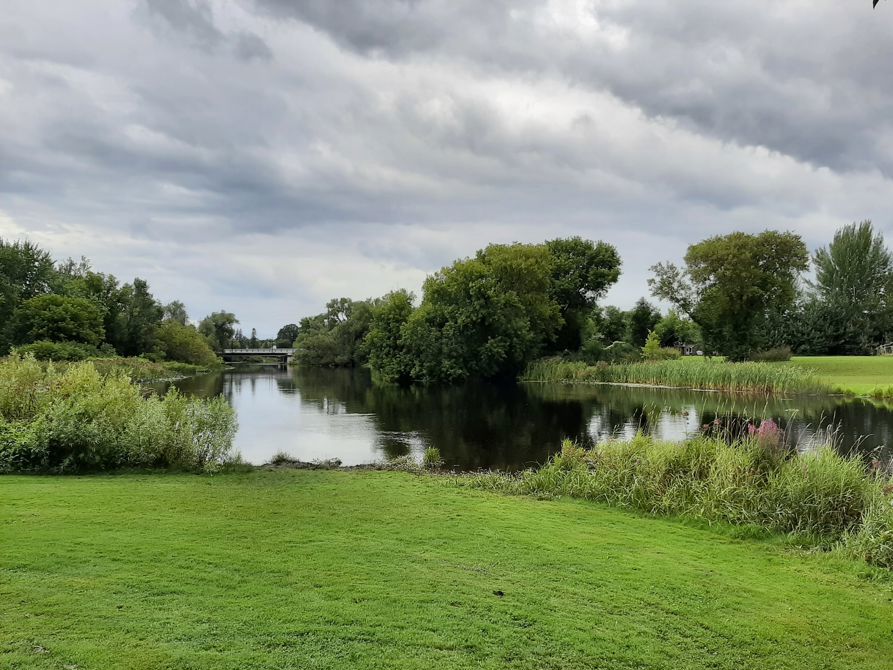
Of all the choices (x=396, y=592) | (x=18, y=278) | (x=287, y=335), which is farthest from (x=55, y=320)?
(x=287, y=335)

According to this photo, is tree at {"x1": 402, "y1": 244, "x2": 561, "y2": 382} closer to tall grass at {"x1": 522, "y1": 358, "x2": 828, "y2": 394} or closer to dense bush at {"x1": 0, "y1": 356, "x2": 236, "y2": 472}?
tall grass at {"x1": 522, "y1": 358, "x2": 828, "y2": 394}

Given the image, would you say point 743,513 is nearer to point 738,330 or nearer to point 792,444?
point 792,444

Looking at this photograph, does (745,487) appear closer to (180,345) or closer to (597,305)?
(597,305)

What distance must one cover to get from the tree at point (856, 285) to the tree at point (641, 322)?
64.1 ft

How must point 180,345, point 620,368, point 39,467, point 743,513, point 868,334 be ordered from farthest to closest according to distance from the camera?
point 180,345, point 868,334, point 620,368, point 39,467, point 743,513

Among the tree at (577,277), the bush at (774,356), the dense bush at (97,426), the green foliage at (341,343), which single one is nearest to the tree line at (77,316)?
the green foliage at (341,343)

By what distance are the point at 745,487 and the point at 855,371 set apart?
44376 millimetres

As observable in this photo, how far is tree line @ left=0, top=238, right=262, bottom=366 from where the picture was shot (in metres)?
52.5

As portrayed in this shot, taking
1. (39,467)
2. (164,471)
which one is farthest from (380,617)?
(39,467)

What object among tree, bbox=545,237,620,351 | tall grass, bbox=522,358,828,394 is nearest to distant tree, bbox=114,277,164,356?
tall grass, bbox=522,358,828,394

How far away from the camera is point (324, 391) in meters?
46.6

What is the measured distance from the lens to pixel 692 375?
43.5m

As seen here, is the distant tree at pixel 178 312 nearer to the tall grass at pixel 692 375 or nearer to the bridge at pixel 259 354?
the bridge at pixel 259 354

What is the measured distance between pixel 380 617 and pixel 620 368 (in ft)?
165
